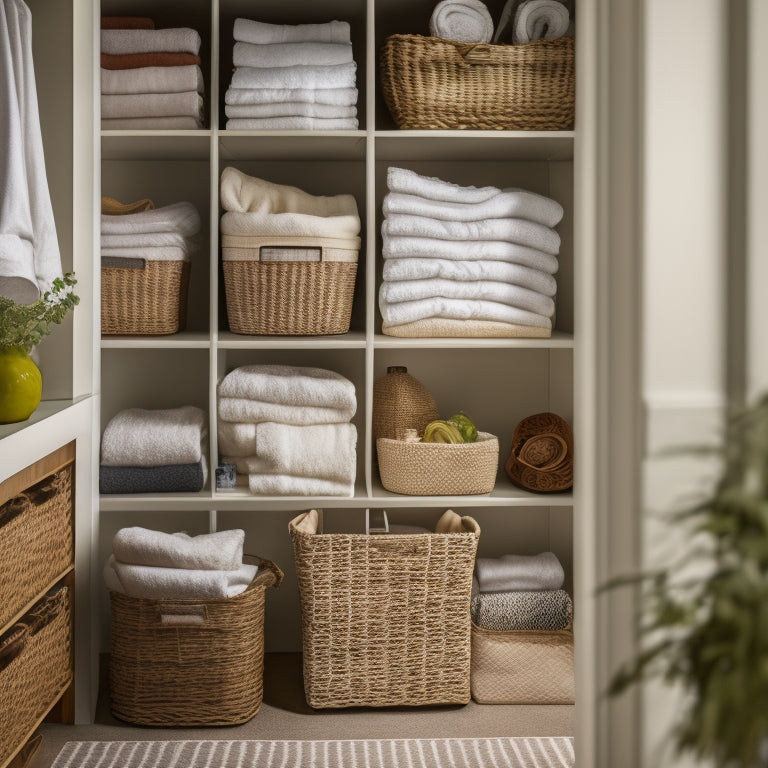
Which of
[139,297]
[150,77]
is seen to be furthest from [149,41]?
[139,297]

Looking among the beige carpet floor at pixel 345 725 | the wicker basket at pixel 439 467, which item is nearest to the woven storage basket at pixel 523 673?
the beige carpet floor at pixel 345 725

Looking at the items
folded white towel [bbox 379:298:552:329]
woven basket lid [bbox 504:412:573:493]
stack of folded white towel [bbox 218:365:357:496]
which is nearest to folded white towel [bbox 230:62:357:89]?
folded white towel [bbox 379:298:552:329]

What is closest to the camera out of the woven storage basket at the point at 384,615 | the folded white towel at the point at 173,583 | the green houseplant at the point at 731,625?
the green houseplant at the point at 731,625

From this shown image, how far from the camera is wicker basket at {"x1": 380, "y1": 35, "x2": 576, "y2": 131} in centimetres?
236

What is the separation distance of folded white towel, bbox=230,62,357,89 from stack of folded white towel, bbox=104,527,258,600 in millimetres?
1145

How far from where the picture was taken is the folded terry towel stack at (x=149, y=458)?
241 centimetres

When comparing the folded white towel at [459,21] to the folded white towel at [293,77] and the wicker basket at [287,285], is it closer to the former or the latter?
the folded white towel at [293,77]

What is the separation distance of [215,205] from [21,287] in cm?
58

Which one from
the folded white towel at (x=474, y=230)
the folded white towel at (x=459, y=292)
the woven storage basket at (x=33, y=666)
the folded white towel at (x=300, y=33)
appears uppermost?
the folded white towel at (x=300, y=33)

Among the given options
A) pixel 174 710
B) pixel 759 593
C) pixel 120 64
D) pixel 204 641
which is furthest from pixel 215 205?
pixel 759 593

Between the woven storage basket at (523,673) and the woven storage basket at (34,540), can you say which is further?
the woven storage basket at (523,673)

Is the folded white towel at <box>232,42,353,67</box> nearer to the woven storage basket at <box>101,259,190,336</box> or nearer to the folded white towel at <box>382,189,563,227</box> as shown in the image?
the folded white towel at <box>382,189,563,227</box>

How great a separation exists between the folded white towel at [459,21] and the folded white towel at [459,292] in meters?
0.62

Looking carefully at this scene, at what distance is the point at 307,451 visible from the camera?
242 cm
